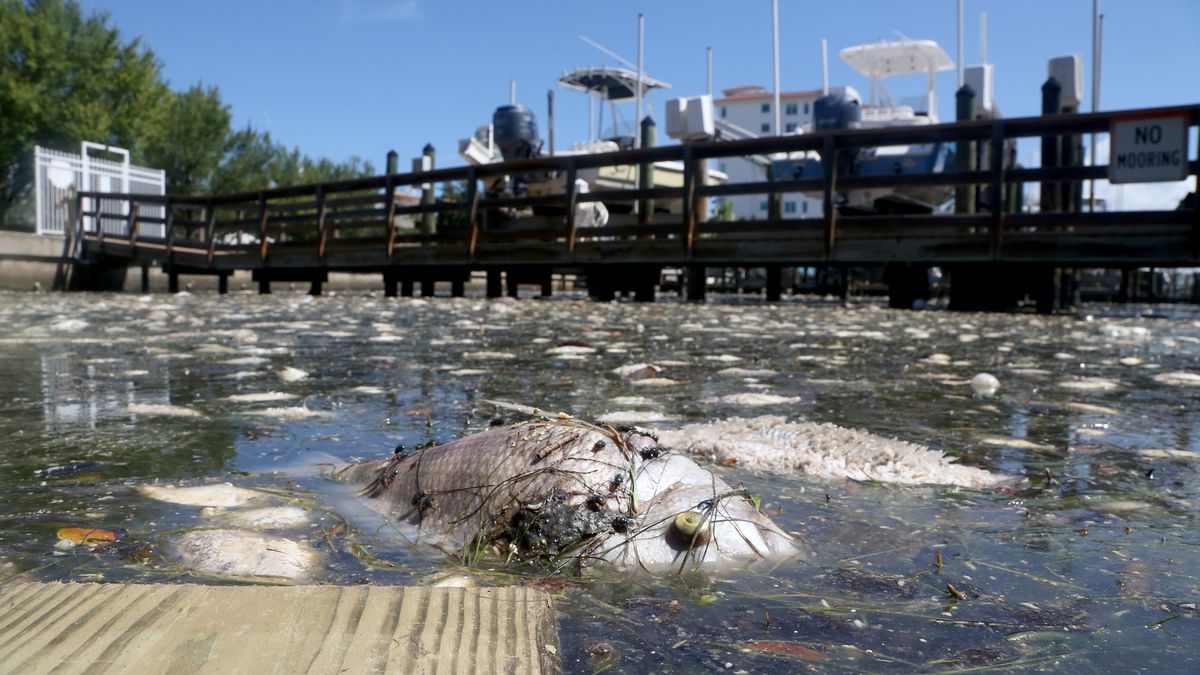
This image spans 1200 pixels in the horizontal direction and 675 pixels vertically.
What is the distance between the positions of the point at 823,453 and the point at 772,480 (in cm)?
21

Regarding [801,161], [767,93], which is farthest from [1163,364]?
[767,93]

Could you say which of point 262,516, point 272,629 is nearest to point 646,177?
point 262,516

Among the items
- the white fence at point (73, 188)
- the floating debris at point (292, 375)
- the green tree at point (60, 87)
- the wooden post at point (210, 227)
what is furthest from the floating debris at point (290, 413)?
the green tree at point (60, 87)

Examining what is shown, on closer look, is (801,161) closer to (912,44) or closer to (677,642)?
(912,44)

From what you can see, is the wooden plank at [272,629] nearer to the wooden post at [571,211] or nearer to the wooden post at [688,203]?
the wooden post at [688,203]

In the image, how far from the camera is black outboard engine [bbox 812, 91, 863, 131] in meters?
16.8

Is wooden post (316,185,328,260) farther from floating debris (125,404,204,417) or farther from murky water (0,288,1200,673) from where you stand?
floating debris (125,404,204,417)

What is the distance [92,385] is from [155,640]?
2785 millimetres

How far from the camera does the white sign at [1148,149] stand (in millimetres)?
8203

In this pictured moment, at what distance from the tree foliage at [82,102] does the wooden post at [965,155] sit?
28919 millimetres

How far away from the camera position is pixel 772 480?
1.98 metres

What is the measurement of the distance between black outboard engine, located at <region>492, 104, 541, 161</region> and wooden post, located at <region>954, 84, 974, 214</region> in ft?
29.3

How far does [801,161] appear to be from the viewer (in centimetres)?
1795

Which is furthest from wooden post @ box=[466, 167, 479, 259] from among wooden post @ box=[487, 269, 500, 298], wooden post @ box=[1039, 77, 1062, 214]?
wooden post @ box=[1039, 77, 1062, 214]
